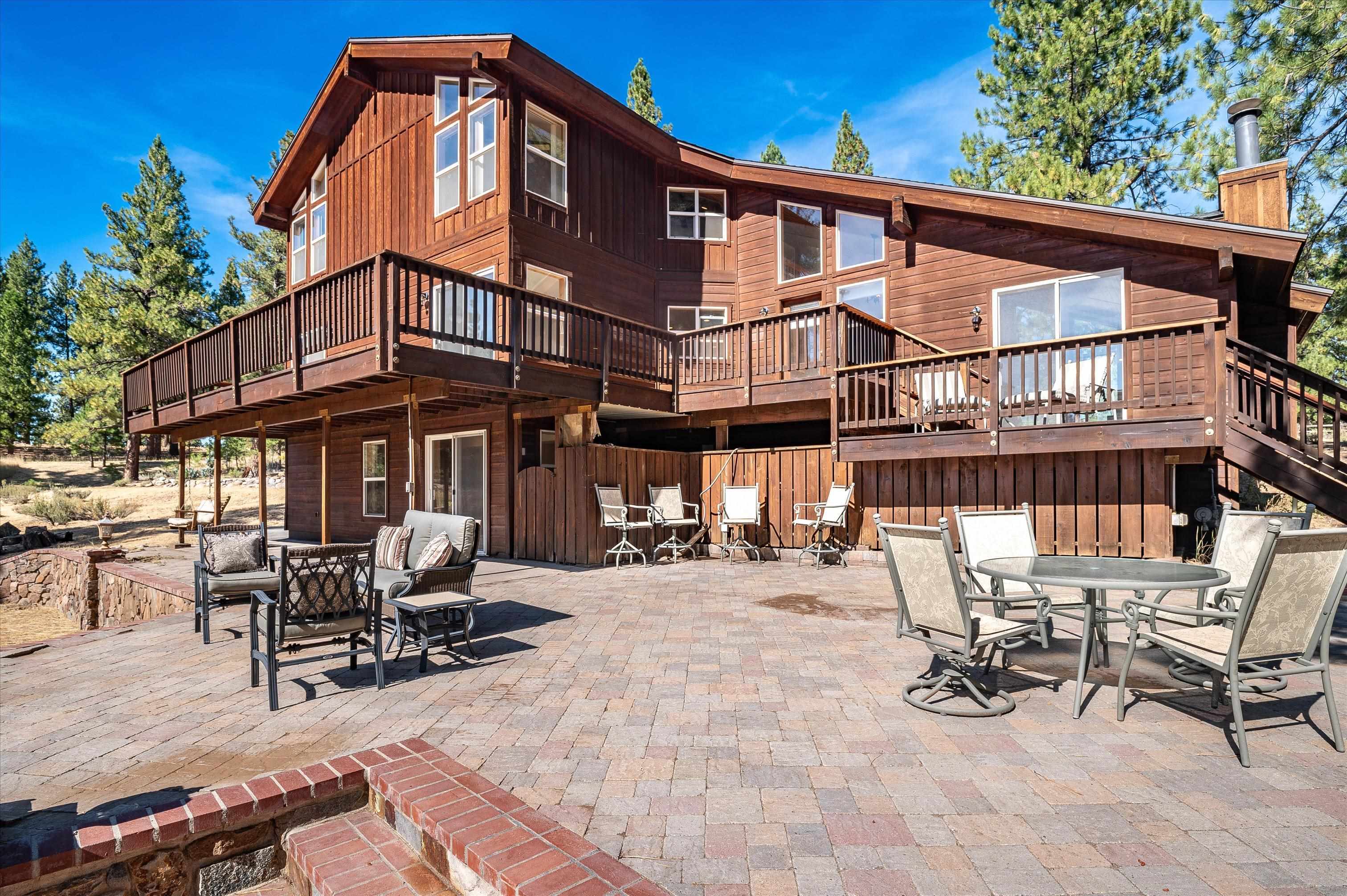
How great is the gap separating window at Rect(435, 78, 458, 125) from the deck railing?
831cm

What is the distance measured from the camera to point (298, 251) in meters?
15.6

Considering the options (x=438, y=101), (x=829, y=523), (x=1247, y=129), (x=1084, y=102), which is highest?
(x=1084, y=102)

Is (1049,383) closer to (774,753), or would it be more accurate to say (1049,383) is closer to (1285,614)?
(1285,614)

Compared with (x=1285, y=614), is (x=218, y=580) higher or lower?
lower

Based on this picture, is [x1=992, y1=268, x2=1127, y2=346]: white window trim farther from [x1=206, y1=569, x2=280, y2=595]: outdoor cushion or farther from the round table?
[x1=206, y1=569, x2=280, y2=595]: outdoor cushion

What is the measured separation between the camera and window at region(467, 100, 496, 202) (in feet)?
35.3

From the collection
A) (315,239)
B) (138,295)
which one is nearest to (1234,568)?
(315,239)

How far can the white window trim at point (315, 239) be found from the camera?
1454cm

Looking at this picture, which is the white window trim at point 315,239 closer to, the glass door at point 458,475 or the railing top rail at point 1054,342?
the glass door at point 458,475

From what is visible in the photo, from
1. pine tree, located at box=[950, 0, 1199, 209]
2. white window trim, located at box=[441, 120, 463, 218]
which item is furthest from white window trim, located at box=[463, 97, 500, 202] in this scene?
pine tree, located at box=[950, 0, 1199, 209]

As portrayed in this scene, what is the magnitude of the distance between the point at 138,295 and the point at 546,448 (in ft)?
72.4

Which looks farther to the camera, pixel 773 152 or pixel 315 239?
pixel 773 152

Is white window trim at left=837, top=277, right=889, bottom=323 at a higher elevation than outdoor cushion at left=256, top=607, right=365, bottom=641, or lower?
higher

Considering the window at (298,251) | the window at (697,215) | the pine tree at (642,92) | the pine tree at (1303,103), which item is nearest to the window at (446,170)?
the window at (697,215)
